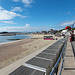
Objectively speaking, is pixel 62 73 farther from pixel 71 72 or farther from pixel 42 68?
pixel 42 68

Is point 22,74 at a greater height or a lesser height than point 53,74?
lesser

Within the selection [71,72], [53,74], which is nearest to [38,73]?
[53,74]

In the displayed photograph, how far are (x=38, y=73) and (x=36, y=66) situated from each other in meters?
0.63

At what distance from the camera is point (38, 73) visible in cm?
408

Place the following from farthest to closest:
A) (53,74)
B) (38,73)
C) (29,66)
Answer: (29,66) < (38,73) < (53,74)

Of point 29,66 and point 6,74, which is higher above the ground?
point 29,66

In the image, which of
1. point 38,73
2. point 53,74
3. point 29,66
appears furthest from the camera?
point 29,66

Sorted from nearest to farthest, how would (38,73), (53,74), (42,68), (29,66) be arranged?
1. (53,74)
2. (38,73)
3. (42,68)
4. (29,66)

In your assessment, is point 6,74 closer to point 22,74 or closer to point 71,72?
point 22,74

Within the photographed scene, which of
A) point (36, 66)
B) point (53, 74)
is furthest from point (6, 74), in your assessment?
point (53, 74)

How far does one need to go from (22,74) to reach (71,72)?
3.28 metres

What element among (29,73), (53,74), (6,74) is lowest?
(6,74)

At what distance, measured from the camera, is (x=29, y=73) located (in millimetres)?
4184

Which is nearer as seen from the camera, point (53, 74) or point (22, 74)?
point (53, 74)
